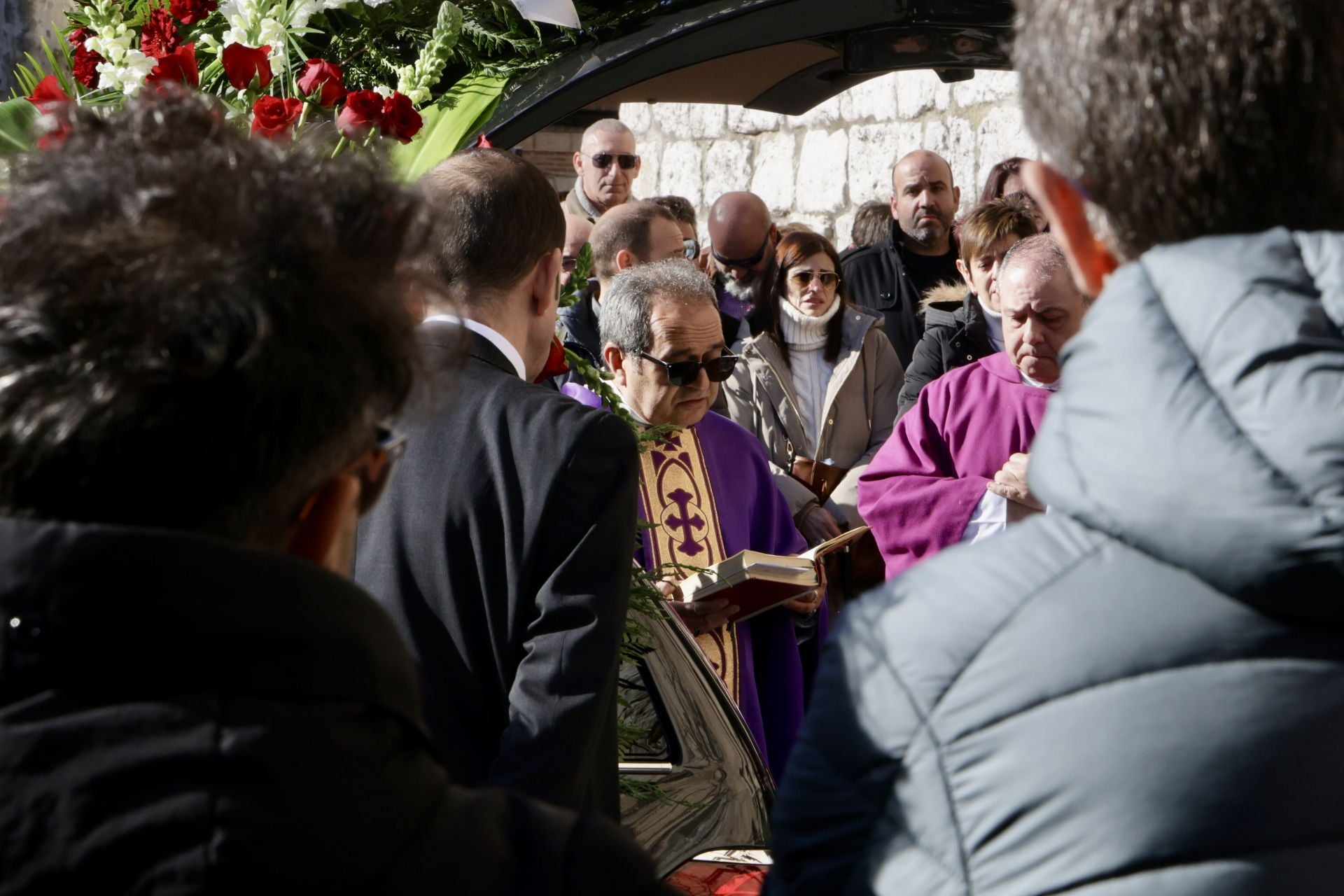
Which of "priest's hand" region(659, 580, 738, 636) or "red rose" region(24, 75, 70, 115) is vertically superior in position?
"red rose" region(24, 75, 70, 115)

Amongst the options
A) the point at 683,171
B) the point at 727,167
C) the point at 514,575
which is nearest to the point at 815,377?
the point at 514,575

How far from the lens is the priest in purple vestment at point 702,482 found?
364 centimetres

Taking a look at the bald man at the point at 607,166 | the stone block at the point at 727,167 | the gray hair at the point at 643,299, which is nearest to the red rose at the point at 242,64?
the gray hair at the point at 643,299

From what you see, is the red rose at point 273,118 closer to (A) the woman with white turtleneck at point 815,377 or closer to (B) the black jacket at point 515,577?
(B) the black jacket at point 515,577

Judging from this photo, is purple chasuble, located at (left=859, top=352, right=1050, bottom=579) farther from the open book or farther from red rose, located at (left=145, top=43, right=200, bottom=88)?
red rose, located at (left=145, top=43, right=200, bottom=88)

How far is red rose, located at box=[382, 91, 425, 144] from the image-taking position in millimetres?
2512

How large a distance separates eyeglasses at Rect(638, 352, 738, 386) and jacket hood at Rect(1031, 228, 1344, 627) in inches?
102

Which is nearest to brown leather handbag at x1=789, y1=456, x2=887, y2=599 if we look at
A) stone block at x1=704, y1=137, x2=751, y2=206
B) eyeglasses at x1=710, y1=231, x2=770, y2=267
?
Result: eyeglasses at x1=710, y1=231, x2=770, y2=267

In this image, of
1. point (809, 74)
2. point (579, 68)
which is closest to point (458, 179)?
point (579, 68)

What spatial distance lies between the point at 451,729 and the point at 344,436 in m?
1.19

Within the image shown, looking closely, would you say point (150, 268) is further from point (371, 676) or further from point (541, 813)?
point (541, 813)

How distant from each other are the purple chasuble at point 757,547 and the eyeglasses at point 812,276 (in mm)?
1814

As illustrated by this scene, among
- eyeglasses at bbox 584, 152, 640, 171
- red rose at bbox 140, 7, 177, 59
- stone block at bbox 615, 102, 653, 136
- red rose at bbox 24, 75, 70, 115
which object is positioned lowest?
stone block at bbox 615, 102, 653, 136

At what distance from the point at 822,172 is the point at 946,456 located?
568cm
